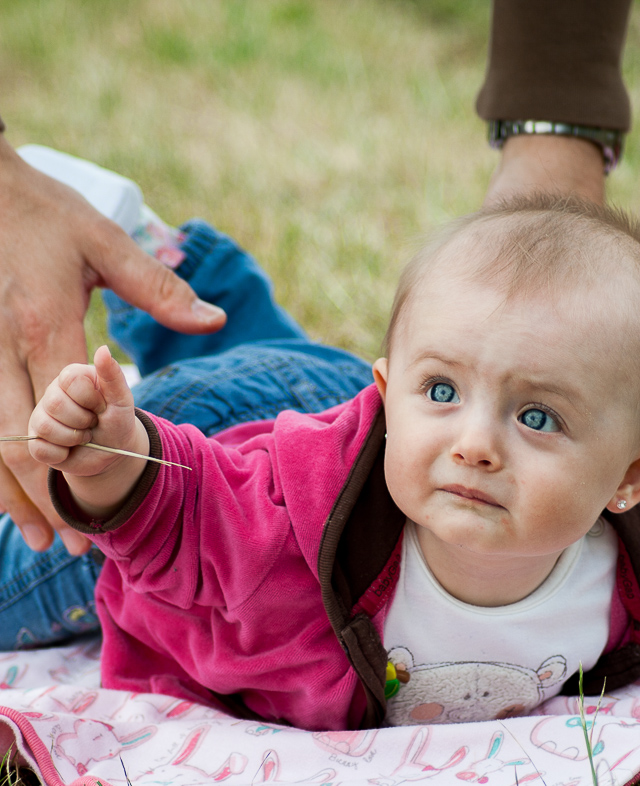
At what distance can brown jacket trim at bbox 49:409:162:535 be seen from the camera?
1065 millimetres

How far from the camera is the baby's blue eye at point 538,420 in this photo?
104 centimetres

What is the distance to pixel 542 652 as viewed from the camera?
127 cm

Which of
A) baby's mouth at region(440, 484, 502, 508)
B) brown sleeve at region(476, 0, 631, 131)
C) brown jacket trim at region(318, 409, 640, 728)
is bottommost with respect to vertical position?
brown jacket trim at region(318, 409, 640, 728)

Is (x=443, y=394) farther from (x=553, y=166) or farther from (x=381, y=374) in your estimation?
(x=553, y=166)

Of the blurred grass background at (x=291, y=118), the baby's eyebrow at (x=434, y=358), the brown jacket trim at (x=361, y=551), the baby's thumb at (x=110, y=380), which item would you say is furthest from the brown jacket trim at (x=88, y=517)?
the blurred grass background at (x=291, y=118)

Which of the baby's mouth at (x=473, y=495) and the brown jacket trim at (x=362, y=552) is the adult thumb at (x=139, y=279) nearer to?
the brown jacket trim at (x=362, y=552)

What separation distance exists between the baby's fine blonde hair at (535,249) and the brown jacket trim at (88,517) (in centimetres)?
39

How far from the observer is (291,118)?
3.73m

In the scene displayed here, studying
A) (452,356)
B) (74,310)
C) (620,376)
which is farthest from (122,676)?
(620,376)

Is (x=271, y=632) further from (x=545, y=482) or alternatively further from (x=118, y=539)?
(x=545, y=482)

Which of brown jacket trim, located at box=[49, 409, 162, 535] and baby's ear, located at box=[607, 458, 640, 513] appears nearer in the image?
brown jacket trim, located at box=[49, 409, 162, 535]

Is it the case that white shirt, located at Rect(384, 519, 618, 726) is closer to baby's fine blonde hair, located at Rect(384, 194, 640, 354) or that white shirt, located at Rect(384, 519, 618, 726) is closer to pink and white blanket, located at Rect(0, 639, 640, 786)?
pink and white blanket, located at Rect(0, 639, 640, 786)

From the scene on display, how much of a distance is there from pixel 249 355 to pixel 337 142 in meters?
2.19

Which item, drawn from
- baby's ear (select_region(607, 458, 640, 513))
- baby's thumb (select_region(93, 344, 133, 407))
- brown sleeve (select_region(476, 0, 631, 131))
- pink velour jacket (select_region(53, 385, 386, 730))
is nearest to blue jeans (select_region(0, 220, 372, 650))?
pink velour jacket (select_region(53, 385, 386, 730))
